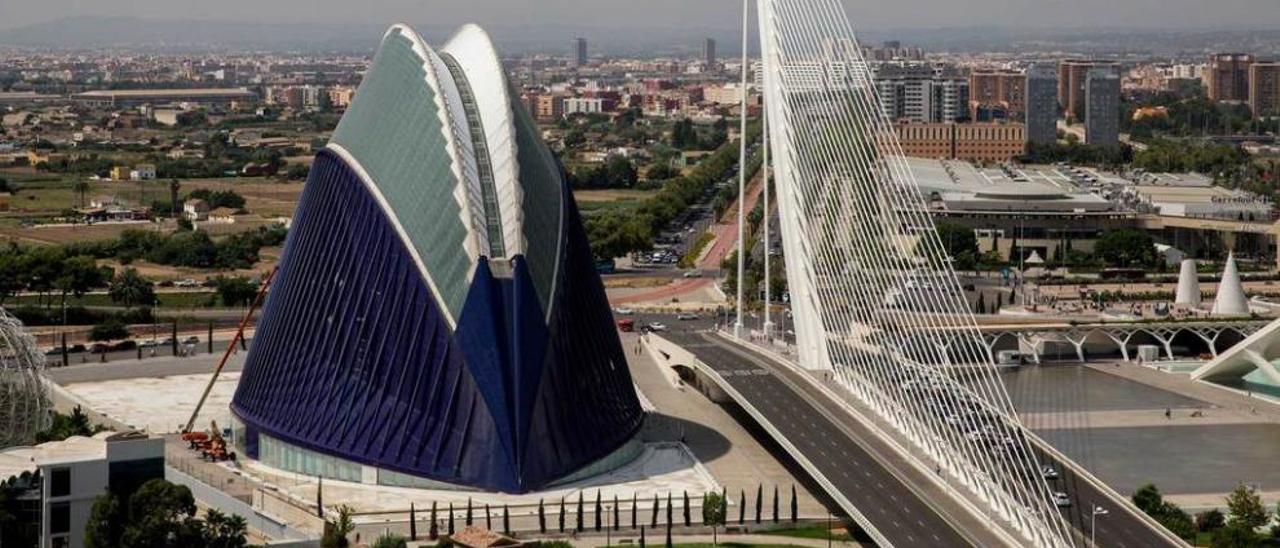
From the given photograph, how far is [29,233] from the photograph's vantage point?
91.1 meters

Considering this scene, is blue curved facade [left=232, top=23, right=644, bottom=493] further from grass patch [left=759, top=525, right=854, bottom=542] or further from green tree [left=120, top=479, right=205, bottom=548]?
green tree [left=120, top=479, right=205, bottom=548]

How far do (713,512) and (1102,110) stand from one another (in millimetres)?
114688

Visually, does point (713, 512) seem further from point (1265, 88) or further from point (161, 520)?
point (1265, 88)

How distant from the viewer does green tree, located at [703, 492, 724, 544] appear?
3694cm

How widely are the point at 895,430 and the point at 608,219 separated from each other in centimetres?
4647

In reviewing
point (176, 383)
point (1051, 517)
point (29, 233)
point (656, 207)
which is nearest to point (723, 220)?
point (656, 207)

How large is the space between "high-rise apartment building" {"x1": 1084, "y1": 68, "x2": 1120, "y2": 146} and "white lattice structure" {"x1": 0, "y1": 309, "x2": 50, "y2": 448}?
110868 mm

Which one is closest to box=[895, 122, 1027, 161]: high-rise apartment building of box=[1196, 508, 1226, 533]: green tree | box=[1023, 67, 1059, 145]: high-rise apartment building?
box=[1023, 67, 1059, 145]: high-rise apartment building

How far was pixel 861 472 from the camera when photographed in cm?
3856

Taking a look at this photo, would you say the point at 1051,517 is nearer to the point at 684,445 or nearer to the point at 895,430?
the point at 895,430

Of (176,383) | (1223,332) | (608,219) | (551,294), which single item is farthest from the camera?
(608,219)

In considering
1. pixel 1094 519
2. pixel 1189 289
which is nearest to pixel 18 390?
pixel 1094 519

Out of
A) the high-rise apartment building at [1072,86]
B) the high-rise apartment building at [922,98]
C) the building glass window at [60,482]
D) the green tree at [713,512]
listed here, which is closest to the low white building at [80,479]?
the building glass window at [60,482]

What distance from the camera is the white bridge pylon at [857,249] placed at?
41.3 m
